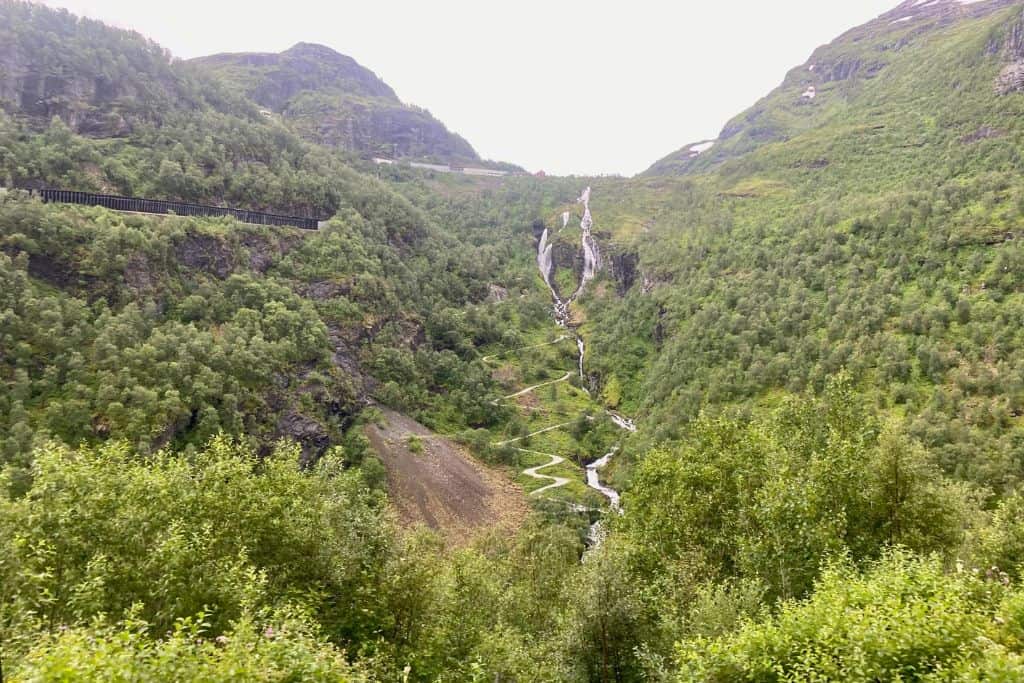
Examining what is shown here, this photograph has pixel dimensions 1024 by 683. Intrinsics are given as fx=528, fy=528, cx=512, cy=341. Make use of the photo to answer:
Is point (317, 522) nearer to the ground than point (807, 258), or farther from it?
nearer to the ground

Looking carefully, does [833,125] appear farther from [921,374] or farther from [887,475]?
[887,475]

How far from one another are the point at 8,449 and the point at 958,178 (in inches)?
5648

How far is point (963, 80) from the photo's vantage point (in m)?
129

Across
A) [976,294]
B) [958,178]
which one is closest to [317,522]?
[976,294]

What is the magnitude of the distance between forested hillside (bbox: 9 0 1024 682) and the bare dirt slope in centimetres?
62

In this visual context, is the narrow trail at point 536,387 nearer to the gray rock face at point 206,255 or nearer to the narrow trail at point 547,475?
the narrow trail at point 547,475

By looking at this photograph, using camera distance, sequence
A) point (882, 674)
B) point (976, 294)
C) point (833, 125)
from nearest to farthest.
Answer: point (882, 674)
point (976, 294)
point (833, 125)

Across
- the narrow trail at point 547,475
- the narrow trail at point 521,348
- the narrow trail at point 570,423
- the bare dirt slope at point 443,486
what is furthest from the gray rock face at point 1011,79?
the bare dirt slope at point 443,486

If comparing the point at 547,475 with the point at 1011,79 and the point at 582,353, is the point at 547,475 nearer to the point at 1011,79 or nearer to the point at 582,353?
the point at 582,353

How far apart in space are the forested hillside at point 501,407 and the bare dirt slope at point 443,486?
24.5 inches

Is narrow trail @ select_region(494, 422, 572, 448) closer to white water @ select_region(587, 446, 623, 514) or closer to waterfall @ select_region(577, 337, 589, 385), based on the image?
white water @ select_region(587, 446, 623, 514)

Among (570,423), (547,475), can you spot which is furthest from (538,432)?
(547,475)

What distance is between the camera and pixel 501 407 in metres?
112

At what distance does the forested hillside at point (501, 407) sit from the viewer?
67.9 ft
